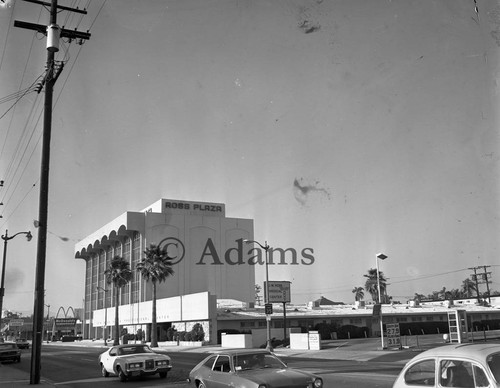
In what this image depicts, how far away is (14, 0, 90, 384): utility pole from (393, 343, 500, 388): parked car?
13.7m

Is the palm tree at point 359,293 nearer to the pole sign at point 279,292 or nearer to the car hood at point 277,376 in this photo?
the pole sign at point 279,292

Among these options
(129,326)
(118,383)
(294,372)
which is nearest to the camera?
(294,372)

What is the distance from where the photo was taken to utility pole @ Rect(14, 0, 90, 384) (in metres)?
17.5

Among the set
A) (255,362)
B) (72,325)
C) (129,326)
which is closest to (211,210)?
(129,326)

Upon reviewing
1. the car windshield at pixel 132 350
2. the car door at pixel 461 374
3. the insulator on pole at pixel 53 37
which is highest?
the insulator on pole at pixel 53 37

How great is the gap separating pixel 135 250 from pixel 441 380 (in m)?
92.7

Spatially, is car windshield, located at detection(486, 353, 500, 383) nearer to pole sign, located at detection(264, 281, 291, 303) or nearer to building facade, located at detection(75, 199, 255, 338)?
pole sign, located at detection(264, 281, 291, 303)

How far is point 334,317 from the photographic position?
Result: 61688mm

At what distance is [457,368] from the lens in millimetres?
6582

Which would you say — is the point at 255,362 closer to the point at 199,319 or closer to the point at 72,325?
the point at 199,319

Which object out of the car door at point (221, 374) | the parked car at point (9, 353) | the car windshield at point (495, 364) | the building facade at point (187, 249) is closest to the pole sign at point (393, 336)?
the parked car at point (9, 353)

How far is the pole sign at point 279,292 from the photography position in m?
50.5

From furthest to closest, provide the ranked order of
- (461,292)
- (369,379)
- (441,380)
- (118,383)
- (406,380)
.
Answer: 1. (461,292)
2. (118,383)
3. (369,379)
4. (406,380)
5. (441,380)

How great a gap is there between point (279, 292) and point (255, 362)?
4028 centimetres
